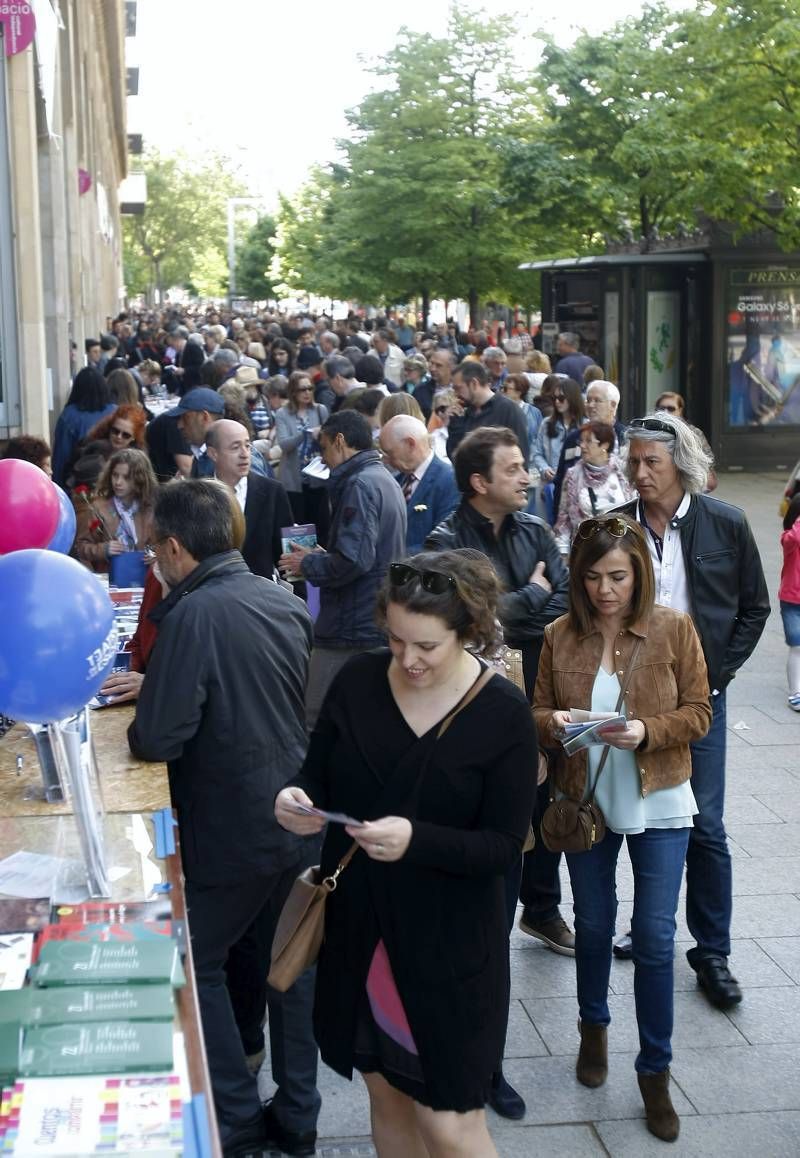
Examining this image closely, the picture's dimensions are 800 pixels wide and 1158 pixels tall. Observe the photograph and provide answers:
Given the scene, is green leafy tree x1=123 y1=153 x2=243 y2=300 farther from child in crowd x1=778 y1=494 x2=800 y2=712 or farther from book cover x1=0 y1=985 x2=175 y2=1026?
book cover x1=0 y1=985 x2=175 y2=1026

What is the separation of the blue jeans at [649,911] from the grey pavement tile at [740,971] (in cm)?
101

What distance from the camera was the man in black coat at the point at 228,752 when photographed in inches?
177

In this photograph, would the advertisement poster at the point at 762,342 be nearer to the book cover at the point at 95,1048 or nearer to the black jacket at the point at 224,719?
the black jacket at the point at 224,719

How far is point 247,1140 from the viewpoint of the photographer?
4.76m

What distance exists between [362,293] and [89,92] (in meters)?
9.14

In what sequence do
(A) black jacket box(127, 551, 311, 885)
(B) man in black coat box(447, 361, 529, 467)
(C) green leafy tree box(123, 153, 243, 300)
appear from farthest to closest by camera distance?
(C) green leafy tree box(123, 153, 243, 300), (B) man in black coat box(447, 361, 529, 467), (A) black jacket box(127, 551, 311, 885)

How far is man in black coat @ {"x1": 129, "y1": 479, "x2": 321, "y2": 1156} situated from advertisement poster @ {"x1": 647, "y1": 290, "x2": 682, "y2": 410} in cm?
1851

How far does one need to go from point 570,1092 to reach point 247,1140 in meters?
1.13

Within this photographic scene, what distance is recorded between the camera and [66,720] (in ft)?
14.3

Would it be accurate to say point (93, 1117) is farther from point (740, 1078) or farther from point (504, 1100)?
point (740, 1078)

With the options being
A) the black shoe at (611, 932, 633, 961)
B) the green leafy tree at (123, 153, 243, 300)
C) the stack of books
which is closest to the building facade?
the black shoe at (611, 932, 633, 961)

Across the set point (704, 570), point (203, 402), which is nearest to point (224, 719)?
point (704, 570)

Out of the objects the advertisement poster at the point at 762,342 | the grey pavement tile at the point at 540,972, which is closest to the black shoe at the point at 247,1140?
the grey pavement tile at the point at 540,972

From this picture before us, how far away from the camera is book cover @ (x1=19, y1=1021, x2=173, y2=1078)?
294 centimetres
